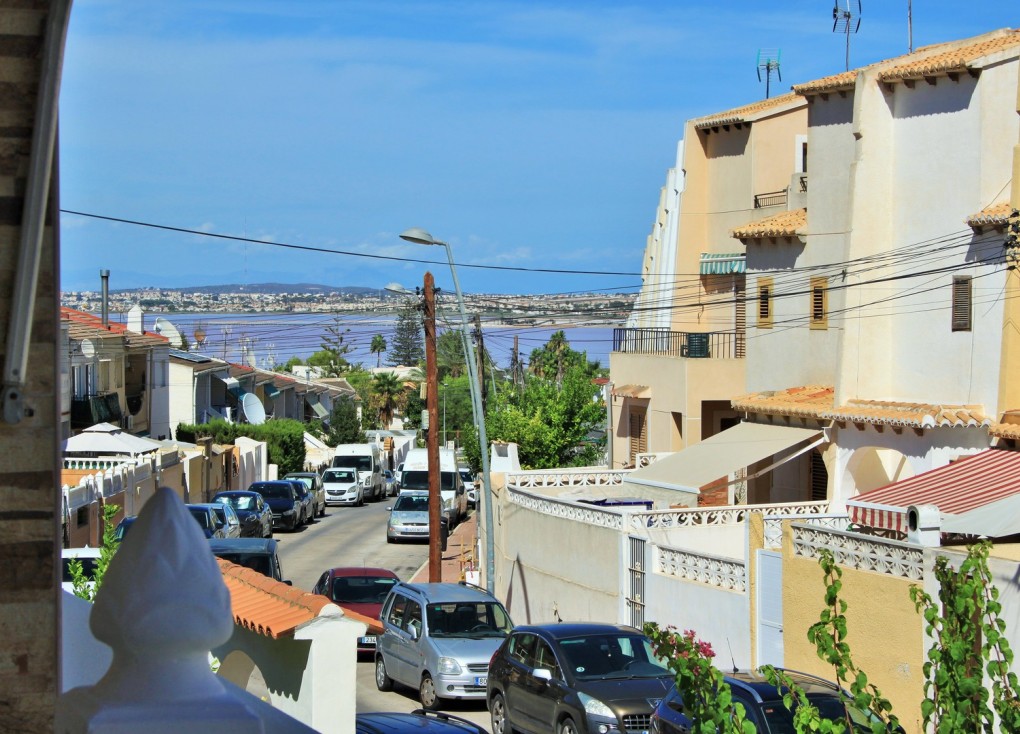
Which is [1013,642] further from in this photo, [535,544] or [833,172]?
[833,172]

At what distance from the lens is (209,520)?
103ft

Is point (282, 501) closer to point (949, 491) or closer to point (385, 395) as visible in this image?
point (949, 491)

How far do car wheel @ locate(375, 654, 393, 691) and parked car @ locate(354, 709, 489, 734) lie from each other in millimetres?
10165

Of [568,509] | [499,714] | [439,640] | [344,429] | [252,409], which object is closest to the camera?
[499,714]

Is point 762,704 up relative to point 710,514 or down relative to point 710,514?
down

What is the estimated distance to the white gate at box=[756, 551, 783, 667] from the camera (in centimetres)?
1756

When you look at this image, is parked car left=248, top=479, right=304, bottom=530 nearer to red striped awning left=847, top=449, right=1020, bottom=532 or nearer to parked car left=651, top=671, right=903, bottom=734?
red striped awning left=847, top=449, right=1020, bottom=532

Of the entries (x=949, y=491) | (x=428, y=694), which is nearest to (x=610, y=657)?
(x=428, y=694)

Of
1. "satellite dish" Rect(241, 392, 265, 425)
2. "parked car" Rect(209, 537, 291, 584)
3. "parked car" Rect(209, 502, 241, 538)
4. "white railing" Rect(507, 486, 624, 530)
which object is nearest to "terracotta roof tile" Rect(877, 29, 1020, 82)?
"white railing" Rect(507, 486, 624, 530)

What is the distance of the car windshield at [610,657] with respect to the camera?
15.1m

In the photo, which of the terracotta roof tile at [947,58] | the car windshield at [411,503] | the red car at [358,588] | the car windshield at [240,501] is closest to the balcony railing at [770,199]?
the terracotta roof tile at [947,58]

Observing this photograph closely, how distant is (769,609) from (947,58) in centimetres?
1153

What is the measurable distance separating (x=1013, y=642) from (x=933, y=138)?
44.4 ft

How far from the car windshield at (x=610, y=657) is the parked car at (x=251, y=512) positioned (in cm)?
2219
